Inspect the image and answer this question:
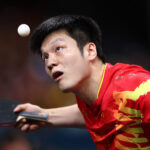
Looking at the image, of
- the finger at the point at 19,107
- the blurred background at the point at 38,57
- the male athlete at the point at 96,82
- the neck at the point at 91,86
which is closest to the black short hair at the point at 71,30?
the male athlete at the point at 96,82

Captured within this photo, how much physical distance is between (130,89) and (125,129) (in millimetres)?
195

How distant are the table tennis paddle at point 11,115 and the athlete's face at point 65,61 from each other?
270 millimetres

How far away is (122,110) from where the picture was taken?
3.46ft

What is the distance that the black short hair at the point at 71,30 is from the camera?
4.06ft

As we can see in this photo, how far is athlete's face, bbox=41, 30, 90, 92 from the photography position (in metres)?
1.15

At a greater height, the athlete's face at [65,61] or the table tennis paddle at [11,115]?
the athlete's face at [65,61]

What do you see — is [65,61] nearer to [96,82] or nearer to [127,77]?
[96,82]

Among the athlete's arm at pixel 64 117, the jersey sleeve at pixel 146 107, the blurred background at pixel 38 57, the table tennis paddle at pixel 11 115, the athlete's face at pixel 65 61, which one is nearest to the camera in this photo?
the jersey sleeve at pixel 146 107

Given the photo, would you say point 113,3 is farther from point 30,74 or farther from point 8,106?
point 8,106

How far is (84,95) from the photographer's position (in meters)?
1.22

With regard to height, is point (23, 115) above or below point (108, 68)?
below

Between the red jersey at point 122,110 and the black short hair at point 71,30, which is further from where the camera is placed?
the black short hair at point 71,30

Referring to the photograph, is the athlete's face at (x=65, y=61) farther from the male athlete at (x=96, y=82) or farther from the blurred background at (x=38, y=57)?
the blurred background at (x=38, y=57)

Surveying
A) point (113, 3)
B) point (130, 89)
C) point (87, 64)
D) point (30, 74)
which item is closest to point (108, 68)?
point (87, 64)
